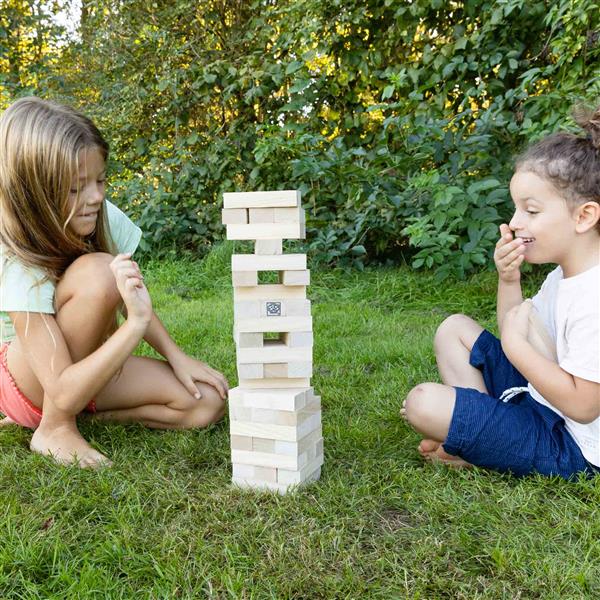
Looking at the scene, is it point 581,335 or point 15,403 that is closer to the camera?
point 581,335

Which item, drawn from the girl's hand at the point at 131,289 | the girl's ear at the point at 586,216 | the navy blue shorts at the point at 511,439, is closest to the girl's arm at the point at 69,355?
the girl's hand at the point at 131,289

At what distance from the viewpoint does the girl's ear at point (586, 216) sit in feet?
4.91

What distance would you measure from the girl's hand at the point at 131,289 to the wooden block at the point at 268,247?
0.36m

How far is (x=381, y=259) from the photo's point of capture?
14.8 feet

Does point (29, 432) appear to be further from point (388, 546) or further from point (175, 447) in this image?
point (388, 546)

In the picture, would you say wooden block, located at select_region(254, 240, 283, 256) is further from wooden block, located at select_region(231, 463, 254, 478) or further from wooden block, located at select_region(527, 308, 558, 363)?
wooden block, located at select_region(527, 308, 558, 363)

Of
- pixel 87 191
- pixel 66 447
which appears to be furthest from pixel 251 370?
pixel 87 191

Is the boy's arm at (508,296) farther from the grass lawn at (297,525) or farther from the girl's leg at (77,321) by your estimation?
the girl's leg at (77,321)

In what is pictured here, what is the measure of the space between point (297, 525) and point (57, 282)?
3.30 feet

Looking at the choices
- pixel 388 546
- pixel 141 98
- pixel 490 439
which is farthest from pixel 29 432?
pixel 141 98

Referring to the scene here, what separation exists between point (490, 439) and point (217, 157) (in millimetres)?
4097

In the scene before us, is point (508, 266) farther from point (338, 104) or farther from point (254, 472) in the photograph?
point (338, 104)

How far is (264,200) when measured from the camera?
1.54m

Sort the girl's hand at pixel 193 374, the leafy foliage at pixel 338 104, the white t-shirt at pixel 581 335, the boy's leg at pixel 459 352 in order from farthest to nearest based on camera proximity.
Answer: the leafy foliage at pixel 338 104
the girl's hand at pixel 193 374
the boy's leg at pixel 459 352
the white t-shirt at pixel 581 335
